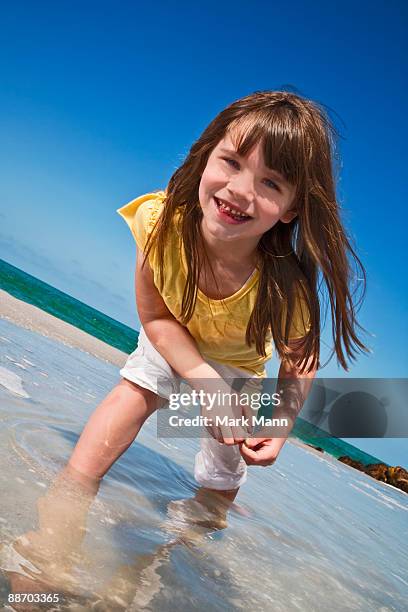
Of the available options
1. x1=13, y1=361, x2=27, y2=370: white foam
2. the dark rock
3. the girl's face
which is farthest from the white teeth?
the dark rock

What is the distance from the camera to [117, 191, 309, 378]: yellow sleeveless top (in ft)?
8.53

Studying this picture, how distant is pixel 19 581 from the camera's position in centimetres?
138

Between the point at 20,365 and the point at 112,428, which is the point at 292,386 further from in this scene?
the point at 20,365

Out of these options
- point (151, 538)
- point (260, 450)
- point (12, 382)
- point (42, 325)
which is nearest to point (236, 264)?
point (260, 450)

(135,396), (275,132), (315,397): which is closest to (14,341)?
(135,396)

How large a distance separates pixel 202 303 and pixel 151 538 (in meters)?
1.02

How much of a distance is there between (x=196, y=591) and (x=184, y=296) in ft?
3.98

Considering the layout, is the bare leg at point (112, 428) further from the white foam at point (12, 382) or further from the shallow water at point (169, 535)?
the white foam at point (12, 382)

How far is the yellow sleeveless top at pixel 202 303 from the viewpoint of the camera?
260 centimetres

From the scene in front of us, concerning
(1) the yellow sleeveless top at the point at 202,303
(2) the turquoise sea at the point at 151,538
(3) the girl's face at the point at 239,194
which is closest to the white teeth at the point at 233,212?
(3) the girl's face at the point at 239,194

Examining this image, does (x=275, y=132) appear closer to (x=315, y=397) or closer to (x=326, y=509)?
(x=326, y=509)

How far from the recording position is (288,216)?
8.40 feet

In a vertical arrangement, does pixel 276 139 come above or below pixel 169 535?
above

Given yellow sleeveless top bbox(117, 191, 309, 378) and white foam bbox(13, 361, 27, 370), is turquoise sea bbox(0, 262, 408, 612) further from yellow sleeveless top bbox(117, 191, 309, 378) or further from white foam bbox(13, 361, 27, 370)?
yellow sleeveless top bbox(117, 191, 309, 378)
